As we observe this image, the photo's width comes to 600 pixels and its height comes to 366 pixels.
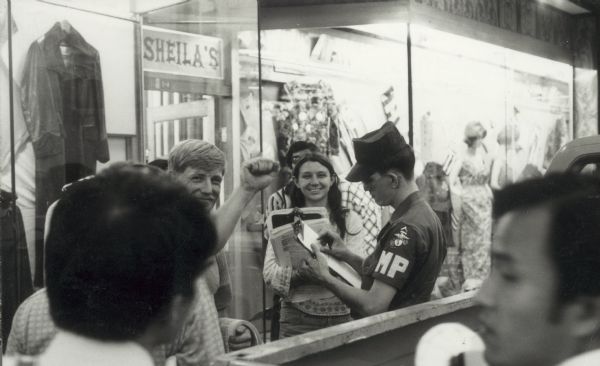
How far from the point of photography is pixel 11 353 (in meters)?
1.38

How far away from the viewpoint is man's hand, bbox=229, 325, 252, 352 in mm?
1895

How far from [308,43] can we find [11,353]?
390 centimetres

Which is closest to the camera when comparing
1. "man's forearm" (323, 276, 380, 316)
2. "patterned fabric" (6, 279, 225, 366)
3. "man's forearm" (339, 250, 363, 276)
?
"patterned fabric" (6, 279, 225, 366)

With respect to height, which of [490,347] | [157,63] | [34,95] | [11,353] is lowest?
[11,353]

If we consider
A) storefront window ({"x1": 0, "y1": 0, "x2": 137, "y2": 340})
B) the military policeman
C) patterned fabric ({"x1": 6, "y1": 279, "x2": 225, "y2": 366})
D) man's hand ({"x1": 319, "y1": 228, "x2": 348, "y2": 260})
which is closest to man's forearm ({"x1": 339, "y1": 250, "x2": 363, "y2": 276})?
man's hand ({"x1": 319, "y1": 228, "x2": 348, "y2": 260})

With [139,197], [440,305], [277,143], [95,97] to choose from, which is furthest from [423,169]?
[139,197]

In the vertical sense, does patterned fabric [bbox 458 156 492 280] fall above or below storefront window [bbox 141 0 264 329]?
below

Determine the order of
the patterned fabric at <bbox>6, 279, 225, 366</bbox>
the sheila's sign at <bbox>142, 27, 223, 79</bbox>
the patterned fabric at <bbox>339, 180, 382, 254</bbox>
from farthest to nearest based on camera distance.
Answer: the sheila's sign at <bbox>142, 27, 223, 79</bbox> < the patterned fabric at <bbox>339, 180, 382, 254</bbox> < the patterned fabric at <bbox>6, 279, 225, 366</bbox>

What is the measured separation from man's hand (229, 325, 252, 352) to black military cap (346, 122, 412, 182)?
0.67 meters

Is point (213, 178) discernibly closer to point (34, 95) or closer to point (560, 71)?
point (34, 95)

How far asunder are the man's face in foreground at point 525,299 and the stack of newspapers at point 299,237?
1718 mm

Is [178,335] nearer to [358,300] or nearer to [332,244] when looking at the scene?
[358,300]

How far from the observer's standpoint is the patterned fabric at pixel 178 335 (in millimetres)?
1299

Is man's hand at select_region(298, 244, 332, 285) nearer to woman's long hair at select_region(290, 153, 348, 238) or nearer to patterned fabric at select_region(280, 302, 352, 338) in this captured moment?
patterned fabric at select_region(280, 302, 352, 338)
